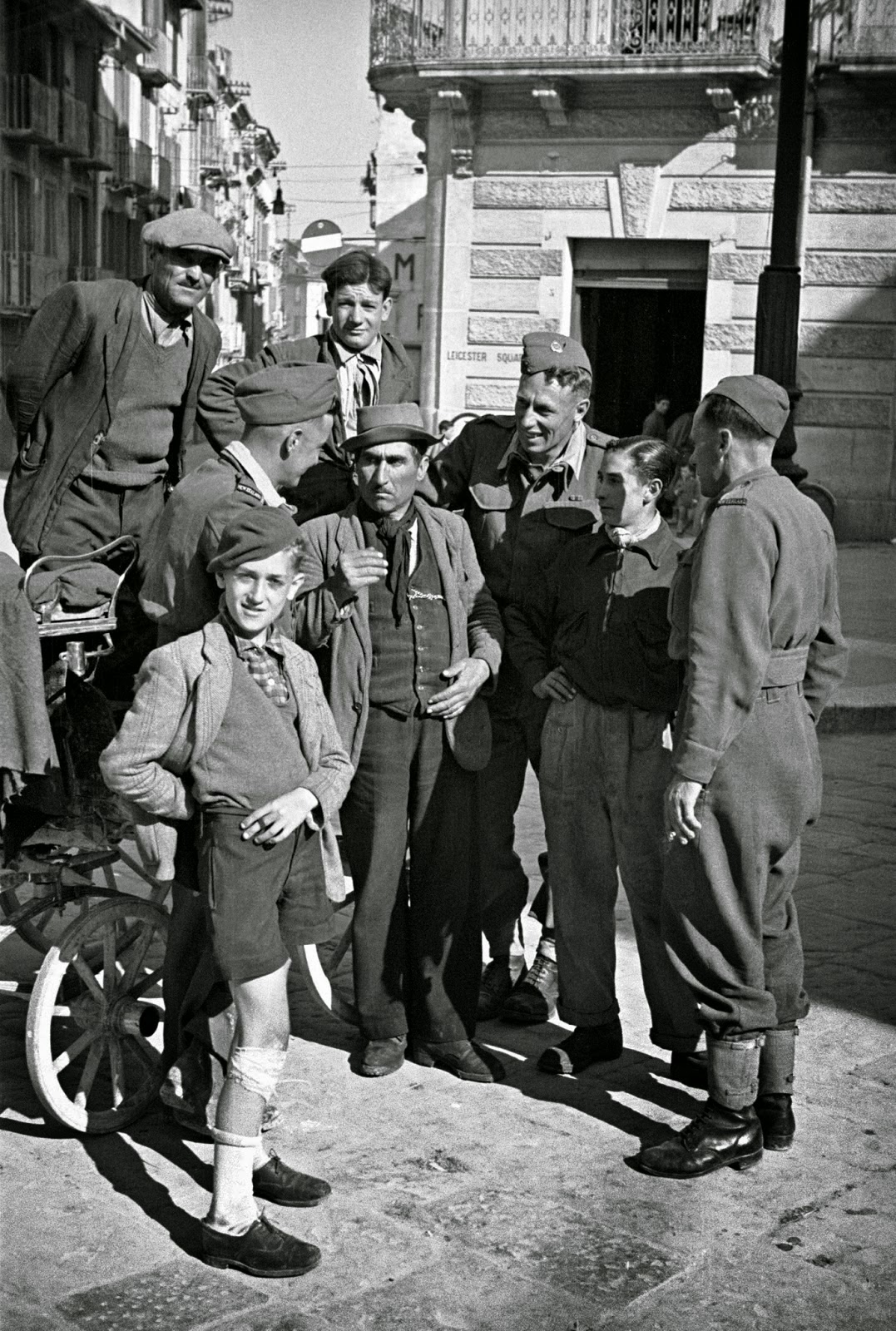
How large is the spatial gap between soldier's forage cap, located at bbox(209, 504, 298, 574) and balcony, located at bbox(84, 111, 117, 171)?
39.2 metres

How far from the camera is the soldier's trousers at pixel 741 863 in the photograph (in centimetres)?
440

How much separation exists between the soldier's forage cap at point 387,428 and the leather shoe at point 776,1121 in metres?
1.98

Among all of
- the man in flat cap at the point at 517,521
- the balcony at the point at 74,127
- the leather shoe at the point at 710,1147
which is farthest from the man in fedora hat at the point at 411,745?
the balcony at the point at 74,127

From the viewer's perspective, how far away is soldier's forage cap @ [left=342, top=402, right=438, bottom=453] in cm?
482

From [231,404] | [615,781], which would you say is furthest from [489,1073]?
[231,404]

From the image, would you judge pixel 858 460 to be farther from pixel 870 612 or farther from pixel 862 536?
pixel 870 612

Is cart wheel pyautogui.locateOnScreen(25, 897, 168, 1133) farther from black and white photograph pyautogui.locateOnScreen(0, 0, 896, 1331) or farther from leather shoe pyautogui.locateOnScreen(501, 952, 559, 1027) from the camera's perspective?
leather shoe pyautogui.locateOnScreen(501, 952, 559, 1027)

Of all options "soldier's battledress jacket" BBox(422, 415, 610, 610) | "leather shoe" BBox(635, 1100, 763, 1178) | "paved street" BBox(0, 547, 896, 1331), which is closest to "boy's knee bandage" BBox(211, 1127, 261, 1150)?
"paved street" BBox(0, 547, 896, 1331)

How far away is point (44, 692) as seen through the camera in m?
4.38

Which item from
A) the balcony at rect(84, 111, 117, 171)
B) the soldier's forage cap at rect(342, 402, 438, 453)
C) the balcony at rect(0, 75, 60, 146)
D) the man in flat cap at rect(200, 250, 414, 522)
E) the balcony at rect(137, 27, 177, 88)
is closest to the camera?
the soldier's forage cap at rect(342, 402, 438, 453)

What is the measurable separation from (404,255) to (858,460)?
251 inches

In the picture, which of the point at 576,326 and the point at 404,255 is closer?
the point at 576,326

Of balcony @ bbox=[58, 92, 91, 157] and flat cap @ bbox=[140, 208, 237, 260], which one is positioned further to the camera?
balcony @ bbox=[58, 92, 91, 157]

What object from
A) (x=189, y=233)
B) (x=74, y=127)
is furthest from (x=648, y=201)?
(x=74, y=127)
